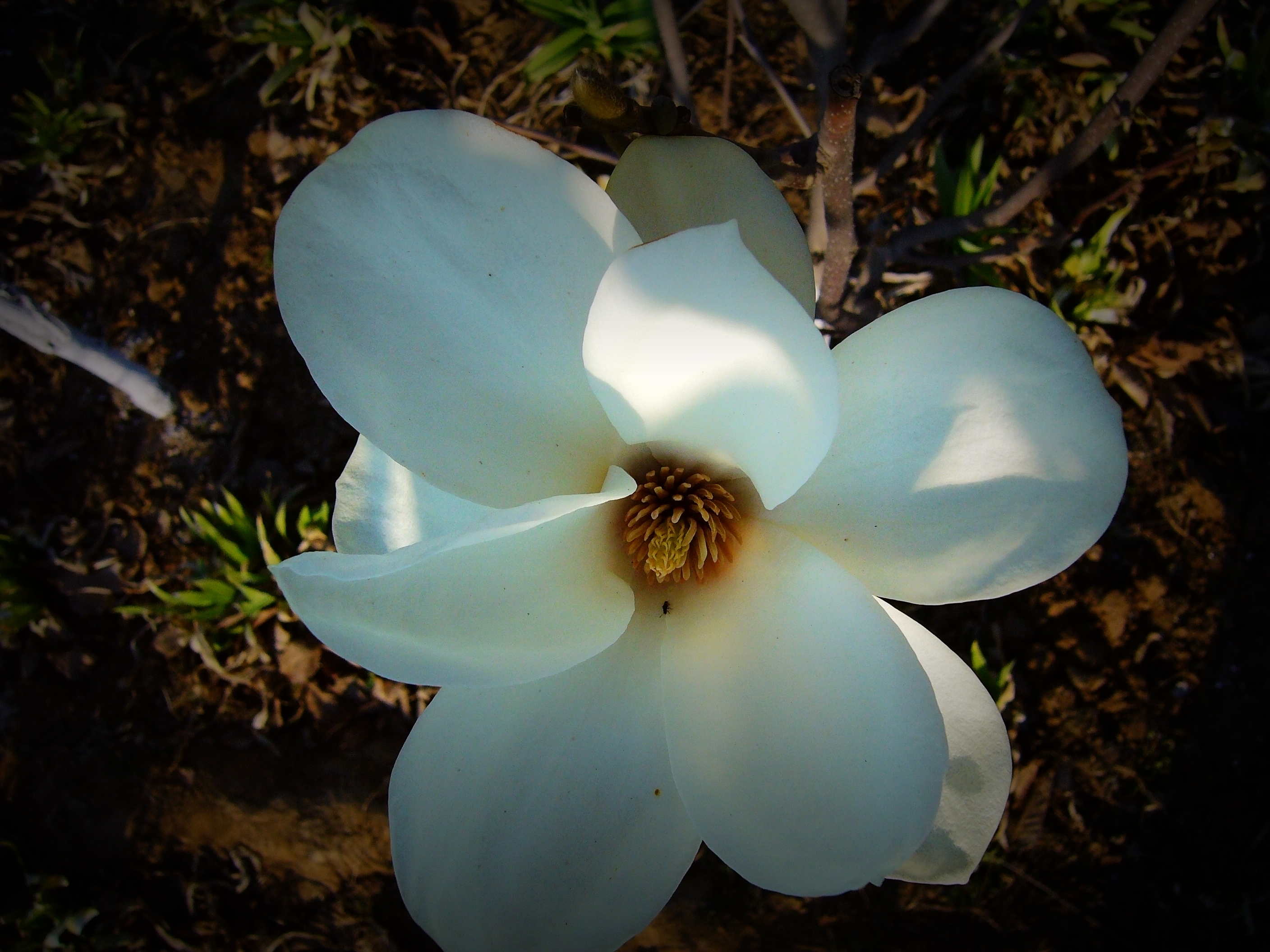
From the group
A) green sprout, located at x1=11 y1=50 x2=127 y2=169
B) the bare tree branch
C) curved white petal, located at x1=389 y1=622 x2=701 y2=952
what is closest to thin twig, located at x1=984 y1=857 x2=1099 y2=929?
curved white petal, located at x1=389 y1=622 x2=701 y2=952

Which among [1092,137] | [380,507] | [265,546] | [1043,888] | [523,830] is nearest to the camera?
[523,830]

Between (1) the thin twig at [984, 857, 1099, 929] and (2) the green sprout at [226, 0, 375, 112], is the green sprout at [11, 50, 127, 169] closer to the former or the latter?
(2) the green sprout at [226, 0, 375, 112]

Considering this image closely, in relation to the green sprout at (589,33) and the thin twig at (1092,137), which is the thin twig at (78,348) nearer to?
the green sprout at (589,33)

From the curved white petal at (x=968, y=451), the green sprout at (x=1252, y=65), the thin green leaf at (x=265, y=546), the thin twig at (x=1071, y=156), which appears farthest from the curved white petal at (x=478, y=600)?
the green sprout at (x=1252, y=65)

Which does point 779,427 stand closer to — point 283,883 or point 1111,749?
point 1111,749

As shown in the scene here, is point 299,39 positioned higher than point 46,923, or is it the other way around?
point 299,39

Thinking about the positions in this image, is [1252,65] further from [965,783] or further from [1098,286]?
[965,783]

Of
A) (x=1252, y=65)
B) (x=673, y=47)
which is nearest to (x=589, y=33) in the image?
(x=673, y=47)
